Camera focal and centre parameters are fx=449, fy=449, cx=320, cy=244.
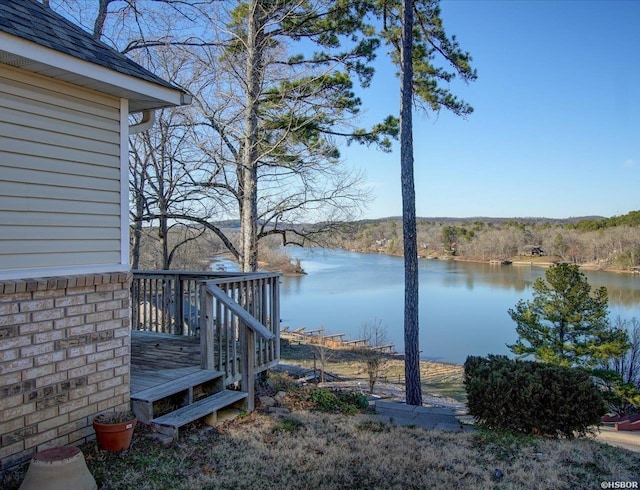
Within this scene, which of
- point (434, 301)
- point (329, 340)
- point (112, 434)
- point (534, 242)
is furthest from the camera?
point (534, 242)

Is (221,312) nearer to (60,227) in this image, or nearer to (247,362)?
(247,362)

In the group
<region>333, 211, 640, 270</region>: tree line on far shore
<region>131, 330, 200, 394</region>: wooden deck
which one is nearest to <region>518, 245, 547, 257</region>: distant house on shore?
<region>333, 211, 640, 270</region>: tree line on far shore

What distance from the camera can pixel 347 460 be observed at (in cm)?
340

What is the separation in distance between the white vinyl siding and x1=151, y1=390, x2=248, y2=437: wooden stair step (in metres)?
1.31

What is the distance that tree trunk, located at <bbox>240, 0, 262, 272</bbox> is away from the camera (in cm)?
1004

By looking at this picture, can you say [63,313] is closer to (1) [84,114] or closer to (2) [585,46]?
(1) [84,114]

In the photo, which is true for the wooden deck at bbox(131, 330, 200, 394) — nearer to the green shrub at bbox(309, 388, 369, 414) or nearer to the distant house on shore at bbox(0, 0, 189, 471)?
the distant house on shore at bbox(0, 0, 189, 471)

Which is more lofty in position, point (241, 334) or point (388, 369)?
point (241, 334)

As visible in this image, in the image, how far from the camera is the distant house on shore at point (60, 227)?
9.37 ft

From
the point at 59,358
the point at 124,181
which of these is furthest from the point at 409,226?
the point at 59,358

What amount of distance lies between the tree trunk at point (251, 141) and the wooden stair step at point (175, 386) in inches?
257

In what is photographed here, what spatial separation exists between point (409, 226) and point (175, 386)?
4834 millimetres

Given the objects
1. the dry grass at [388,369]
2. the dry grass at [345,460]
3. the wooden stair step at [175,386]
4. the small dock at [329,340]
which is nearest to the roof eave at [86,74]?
the wooden stair step at [175,386]

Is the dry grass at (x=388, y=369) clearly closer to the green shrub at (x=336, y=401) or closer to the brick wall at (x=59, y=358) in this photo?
the green shrub at (x=336, y=401)
